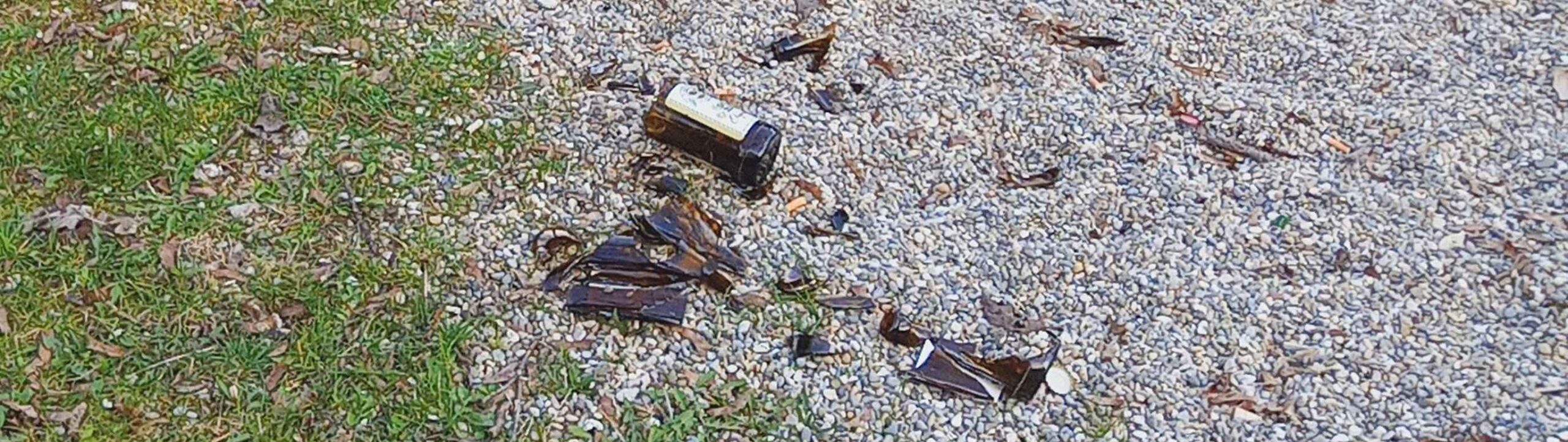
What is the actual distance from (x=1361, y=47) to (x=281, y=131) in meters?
2.75

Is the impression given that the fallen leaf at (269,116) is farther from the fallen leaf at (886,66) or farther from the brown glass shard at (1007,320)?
the brown glass shard at (1007,320)

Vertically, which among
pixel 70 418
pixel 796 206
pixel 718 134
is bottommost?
pixel 70 418

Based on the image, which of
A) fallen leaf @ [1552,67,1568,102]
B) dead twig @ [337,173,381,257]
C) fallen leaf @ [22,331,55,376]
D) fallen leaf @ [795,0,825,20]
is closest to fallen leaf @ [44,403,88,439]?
fallen leaf @ [22,331,55,376]

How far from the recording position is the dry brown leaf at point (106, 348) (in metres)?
2.79

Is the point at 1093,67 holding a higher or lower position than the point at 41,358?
higher

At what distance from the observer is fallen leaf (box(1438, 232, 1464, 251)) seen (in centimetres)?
313

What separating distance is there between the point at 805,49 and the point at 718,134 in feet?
1.87

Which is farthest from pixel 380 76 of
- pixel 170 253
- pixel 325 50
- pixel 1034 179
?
pixel 1034 179

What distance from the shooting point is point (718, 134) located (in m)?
3.15

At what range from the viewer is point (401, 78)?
348cm

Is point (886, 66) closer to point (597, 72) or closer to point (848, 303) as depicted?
point (597, 72)

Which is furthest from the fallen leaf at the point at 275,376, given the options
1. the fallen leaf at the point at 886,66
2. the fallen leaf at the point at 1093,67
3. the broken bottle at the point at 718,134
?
the fallen leaf at the point at 1093,67

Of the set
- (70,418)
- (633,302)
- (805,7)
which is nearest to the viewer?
(70,418)

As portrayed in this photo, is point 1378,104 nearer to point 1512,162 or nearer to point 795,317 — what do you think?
point 1512,162
